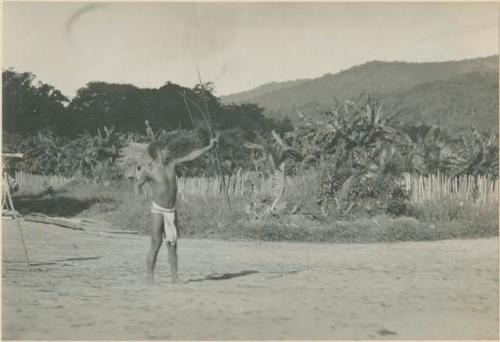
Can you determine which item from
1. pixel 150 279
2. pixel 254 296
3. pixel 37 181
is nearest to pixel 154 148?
pixel 150 279

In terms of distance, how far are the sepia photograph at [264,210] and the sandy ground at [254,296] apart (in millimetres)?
29

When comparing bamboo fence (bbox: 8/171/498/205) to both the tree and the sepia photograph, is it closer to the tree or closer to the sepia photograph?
the sepia photograph

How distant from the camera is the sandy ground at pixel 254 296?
17.3 feet

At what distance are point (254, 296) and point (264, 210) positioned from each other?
26.2 ft

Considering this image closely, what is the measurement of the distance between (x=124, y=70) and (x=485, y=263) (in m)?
7.42

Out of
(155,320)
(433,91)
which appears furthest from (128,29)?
(433,91)

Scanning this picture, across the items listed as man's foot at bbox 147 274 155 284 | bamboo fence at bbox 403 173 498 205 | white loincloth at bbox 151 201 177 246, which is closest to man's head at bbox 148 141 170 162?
white loincloth at bbox 151 201 177 246

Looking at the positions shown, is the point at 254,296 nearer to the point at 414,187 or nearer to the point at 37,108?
the point at 414,187

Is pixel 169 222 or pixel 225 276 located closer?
pixel 169 222

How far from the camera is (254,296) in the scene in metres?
6.47

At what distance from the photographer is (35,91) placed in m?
26.6

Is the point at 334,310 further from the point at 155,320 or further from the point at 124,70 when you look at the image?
the point at 124,70

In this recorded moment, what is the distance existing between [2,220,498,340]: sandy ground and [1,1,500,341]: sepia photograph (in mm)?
29

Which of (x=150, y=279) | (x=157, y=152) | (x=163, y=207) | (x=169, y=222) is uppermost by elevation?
(x=157, y=152)
